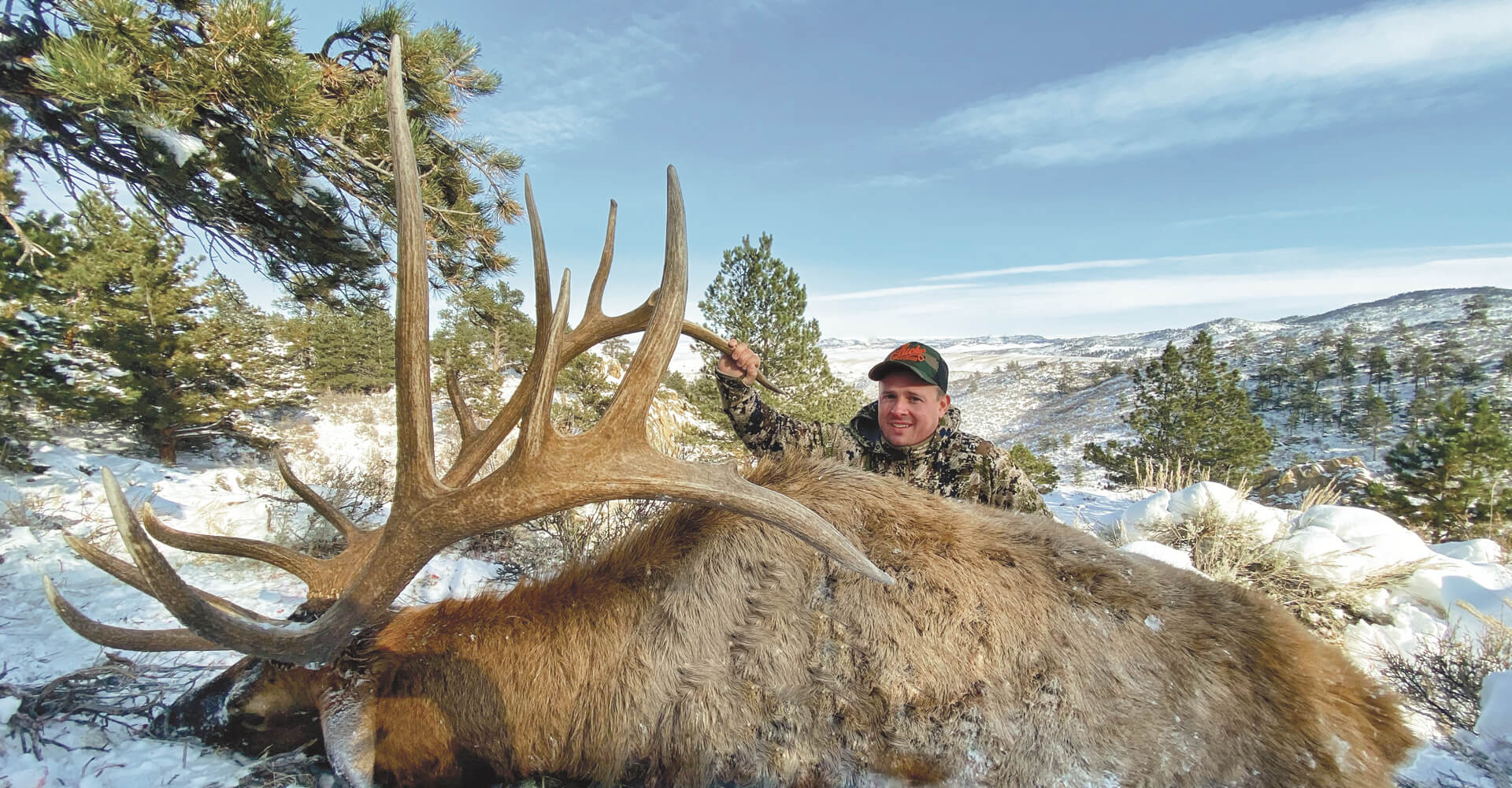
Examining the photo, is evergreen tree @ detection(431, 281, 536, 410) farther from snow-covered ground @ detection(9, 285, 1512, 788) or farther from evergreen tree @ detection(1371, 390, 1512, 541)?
evergreen tree @ detection(1371, 390, 1512, 541)

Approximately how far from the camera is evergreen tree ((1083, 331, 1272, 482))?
18.3 meters

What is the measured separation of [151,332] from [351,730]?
1144 centimetres

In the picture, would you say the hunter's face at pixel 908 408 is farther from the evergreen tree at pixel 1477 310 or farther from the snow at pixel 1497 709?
the evergreen tree at pixel 1477 310

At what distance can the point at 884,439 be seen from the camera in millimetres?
3840

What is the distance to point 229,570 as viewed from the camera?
3.65 meters

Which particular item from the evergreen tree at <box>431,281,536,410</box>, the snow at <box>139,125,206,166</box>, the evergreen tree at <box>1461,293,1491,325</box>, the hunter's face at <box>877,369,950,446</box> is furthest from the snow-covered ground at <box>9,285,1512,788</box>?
the evergreen tree at <box>1461,293,1491,325</box>

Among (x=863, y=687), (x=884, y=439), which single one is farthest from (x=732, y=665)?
(x=884, y=439)

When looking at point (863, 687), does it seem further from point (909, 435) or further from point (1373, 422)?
point (1373, 422)

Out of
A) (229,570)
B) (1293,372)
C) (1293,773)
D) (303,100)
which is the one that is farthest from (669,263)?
(1293,372)

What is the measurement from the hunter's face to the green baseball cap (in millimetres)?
46

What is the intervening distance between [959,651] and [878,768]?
1.56ft

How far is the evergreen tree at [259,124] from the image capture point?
3090mm

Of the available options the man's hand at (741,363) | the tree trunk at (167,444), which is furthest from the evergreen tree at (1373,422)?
the tree trunk at (167,444)

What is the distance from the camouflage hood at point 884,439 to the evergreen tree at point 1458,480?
463 inches
